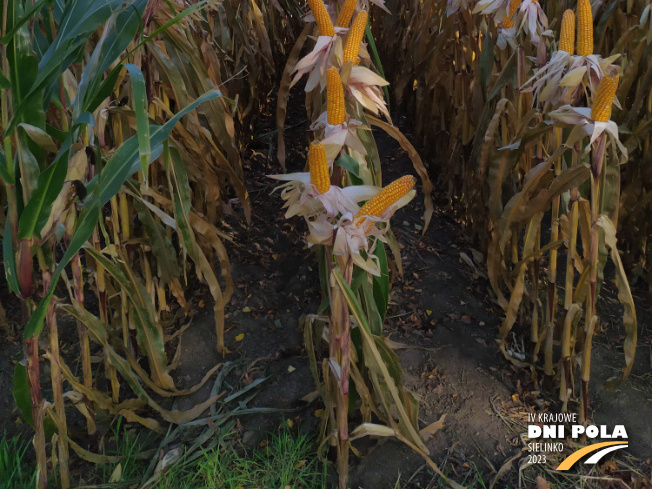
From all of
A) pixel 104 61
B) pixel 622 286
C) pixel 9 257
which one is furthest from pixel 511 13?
pixel 9 257

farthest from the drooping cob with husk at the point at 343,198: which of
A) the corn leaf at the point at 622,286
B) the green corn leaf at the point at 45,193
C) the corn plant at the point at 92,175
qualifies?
the corn leaf at the point at 622,286

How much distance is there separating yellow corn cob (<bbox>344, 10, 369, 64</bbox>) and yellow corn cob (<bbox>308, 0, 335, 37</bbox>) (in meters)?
0.07

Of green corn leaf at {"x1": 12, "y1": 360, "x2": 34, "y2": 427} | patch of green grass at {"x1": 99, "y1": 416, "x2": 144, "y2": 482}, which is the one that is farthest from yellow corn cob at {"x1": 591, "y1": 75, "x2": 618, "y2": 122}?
patch of green grass at {"x1": 99, "y1": 416, "x2": 144, "y2": 482}

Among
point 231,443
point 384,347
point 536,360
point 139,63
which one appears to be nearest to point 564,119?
point 384,347

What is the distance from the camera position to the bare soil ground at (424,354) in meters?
1.56

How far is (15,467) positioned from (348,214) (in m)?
1.24

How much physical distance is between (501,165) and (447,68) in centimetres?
121

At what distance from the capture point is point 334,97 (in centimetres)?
106

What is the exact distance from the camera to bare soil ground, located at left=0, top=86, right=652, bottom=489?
5.13ft

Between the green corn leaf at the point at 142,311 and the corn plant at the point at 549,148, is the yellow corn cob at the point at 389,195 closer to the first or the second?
the corn plant at the point at 549,148

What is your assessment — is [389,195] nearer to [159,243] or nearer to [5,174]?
[5,174]

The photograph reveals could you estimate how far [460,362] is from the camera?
1.84 meters

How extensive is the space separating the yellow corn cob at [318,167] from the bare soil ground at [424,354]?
72cm

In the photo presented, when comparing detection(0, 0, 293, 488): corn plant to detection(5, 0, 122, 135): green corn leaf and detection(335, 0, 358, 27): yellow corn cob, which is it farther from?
detection(335, 0, 358, 27): yellow corn cob
